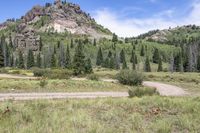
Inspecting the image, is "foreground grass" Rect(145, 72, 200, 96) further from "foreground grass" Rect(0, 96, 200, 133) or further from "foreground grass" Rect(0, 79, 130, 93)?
"foreground grass" Rect(0, 96, 200, 133)

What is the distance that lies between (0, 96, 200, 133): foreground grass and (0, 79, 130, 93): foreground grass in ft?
52.4

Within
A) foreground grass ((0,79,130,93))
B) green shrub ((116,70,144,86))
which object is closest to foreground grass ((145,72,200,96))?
green shrub ((116,70,144,86))

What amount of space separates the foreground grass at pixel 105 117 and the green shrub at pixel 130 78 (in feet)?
86.1

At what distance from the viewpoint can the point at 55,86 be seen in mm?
33656

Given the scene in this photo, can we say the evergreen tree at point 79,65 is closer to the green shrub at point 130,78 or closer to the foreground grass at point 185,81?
the foreground grass at point 185,81

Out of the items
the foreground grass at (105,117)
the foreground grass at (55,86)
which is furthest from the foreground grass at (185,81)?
the foreground grass at (105,117)

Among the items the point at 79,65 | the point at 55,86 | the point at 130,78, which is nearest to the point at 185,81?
the point at 79,65

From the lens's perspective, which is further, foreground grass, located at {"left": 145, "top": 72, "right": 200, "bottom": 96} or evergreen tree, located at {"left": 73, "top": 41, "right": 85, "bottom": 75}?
evergreen tree, located at {"left": 73, "top": 41, "right": 85, "bottom": 75}

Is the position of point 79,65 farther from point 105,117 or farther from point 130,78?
point 105,117

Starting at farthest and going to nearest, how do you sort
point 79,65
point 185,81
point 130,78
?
point 79,65 < point 185,81 < point 130,78

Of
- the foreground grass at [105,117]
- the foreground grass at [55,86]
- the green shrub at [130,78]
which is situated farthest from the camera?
the green shrub at [130,78]

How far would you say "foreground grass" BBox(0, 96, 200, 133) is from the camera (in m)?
10.9

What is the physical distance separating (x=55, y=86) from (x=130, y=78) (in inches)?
496

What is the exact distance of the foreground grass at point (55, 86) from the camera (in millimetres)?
31513
